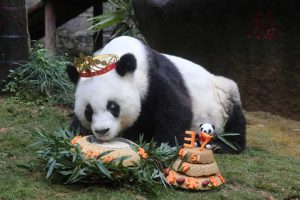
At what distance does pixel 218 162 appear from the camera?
450 cm

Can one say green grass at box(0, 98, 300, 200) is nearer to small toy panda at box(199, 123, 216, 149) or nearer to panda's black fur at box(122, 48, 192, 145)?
small toy panda at box(199, 123, 216, 149)

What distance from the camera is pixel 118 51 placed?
4566mm

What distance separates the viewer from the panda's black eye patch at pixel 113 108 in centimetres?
391

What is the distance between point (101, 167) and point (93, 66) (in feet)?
2.89

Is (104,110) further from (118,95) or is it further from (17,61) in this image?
(17,61)

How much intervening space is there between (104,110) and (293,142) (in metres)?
2.50

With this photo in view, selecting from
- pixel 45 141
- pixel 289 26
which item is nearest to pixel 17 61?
pixel 45 141

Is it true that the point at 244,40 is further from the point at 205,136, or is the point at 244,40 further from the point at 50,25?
the point at 50,25

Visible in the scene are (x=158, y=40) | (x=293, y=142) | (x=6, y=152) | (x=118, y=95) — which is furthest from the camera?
(x=158, y=40)

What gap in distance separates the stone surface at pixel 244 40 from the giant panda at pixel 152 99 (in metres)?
1.42

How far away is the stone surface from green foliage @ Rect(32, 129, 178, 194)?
280 centimetres

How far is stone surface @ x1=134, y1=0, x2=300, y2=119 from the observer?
627 centimetres

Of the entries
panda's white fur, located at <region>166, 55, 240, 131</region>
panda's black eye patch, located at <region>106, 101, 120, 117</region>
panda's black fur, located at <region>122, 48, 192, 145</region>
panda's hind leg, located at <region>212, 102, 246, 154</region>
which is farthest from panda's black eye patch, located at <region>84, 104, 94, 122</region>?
panda's hind leg, located at <region>212, 102, 246, 154</region>

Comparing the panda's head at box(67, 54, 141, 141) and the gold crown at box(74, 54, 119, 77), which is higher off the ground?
the gold crown at box(74, 54, 119, 77)
